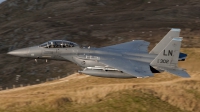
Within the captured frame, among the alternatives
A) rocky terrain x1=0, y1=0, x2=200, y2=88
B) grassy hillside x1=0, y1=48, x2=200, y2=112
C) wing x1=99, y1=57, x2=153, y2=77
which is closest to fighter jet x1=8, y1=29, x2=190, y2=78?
wing x1=99, y1=57, x2=153, y2=77

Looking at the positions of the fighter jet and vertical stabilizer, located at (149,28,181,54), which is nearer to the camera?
the fighter jet

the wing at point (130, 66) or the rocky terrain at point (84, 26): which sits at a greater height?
the rocky terrain at point (84, 26)

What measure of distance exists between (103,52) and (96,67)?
94.7 inches

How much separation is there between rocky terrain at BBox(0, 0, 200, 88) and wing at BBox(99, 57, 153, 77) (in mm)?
19500

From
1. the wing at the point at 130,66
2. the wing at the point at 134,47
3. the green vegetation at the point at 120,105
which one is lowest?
the green vegetation at the point at 120,105

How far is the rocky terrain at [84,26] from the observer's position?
159 ft

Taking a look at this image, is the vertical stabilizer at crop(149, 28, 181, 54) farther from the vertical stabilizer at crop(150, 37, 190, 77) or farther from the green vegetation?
the green vegetation

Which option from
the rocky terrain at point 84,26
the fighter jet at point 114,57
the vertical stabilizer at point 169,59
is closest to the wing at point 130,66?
the fighter jet at point 114,57

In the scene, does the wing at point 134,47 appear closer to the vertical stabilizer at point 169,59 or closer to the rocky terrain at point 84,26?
the vertical stabilizer at point 169,59

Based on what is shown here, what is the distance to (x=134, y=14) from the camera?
78250 mm

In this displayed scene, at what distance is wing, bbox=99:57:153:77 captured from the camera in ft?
75.2

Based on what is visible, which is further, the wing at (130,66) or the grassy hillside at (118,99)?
the wing at (130,66)

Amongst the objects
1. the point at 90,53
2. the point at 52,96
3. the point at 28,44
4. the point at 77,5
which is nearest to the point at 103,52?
the point at 90,53

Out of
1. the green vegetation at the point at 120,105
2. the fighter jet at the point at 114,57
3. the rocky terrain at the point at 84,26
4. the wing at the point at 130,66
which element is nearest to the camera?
the green vegetation at the point at 120,105
